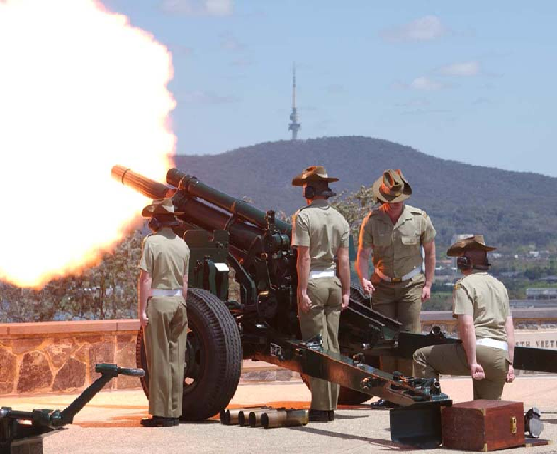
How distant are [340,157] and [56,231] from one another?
157678 millimetres

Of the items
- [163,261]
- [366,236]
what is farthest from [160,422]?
[366,236]

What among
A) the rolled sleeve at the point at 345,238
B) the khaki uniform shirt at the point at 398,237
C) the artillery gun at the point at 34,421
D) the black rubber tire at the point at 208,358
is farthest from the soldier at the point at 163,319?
the artillery gun at the point at 34,421

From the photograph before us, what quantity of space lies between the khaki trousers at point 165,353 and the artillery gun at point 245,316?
0.27 metres

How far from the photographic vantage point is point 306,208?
10812mm

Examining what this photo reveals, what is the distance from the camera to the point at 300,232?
35.1 ft

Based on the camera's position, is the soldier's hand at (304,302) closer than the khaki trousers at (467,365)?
No

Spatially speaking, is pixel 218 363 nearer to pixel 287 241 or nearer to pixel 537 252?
pixel 287 241

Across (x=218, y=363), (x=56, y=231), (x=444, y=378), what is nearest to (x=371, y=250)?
(x=218, y=363)

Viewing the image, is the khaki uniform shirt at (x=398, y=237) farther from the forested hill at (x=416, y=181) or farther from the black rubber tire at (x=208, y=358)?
the forested hill at (x=416, y=181)

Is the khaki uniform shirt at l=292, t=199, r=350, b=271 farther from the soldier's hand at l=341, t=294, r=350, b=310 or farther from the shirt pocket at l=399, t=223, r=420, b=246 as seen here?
the shirt pocket at l=399, t=223, r=420, b=246

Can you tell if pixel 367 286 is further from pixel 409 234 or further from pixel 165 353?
pixel 165 353

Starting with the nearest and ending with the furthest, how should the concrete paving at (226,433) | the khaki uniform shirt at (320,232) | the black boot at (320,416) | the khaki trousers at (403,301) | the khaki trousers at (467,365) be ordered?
the concrete paving at (226,433) < the khaki trousers at (467,365) < the khaki uniform shirt at (320,232) < the black boot at (320,416) < the khaki trousers at (403,301)

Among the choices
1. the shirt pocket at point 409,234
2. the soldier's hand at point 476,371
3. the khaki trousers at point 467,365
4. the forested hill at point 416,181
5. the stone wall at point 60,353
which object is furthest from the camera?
the forested hill at point 416,181

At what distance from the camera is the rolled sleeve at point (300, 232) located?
421 inches
